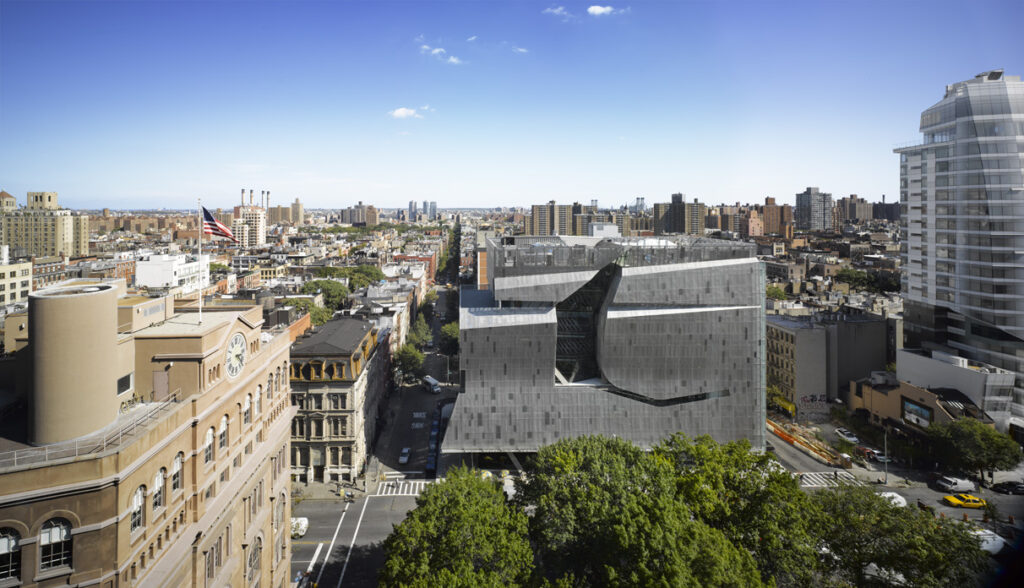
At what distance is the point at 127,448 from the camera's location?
14.8 meters

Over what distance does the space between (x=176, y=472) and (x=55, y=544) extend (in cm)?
434

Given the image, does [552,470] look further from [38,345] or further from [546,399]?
[38,345]

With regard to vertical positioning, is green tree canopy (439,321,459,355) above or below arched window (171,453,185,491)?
below

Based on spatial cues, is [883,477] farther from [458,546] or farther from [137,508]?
[137,508]

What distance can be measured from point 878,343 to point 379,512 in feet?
195

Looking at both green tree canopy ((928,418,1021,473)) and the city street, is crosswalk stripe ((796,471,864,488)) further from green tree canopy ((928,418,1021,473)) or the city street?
green tree canopy ((928,418,1021,473))

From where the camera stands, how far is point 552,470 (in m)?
30.7

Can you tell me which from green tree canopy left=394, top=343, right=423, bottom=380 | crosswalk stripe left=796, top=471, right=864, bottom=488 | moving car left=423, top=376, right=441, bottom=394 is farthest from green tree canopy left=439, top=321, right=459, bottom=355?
crosswalk stripe left=796, top=471, right=864, bottom=488

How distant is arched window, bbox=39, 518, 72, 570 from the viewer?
13648 mm

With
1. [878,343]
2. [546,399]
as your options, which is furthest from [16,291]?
[878,343]

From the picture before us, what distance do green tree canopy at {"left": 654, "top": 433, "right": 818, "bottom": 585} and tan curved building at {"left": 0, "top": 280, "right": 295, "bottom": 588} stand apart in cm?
2091

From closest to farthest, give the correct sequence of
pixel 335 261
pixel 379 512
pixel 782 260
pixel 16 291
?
pixel 379 512, pixel 16 291, pixel 782 260, pixel 335 261

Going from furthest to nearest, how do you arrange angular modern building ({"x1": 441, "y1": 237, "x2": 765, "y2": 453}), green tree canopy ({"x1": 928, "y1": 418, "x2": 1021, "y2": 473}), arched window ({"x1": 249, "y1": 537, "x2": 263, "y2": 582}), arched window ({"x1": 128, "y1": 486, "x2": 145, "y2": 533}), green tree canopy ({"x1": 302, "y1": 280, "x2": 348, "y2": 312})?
green tree canopy ({"x1": 302, "y1": 280, "x2": 348, "y2": 312})
angular modern building ({"x1": 441, "y1": 237, "x2": 765, "y2": 453})
green tree canopy ({"x1": 928, "y1": 418, "x2": 1021, "y2": 473})
arched window ({"x1": 249, "y1": 537, "x2": 263, "y2": 582})
arched window ({"x1": 128, "y1": 486, "x2": 145, "y2": 533})

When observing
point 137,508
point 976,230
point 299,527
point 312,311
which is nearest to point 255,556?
point 137,508
